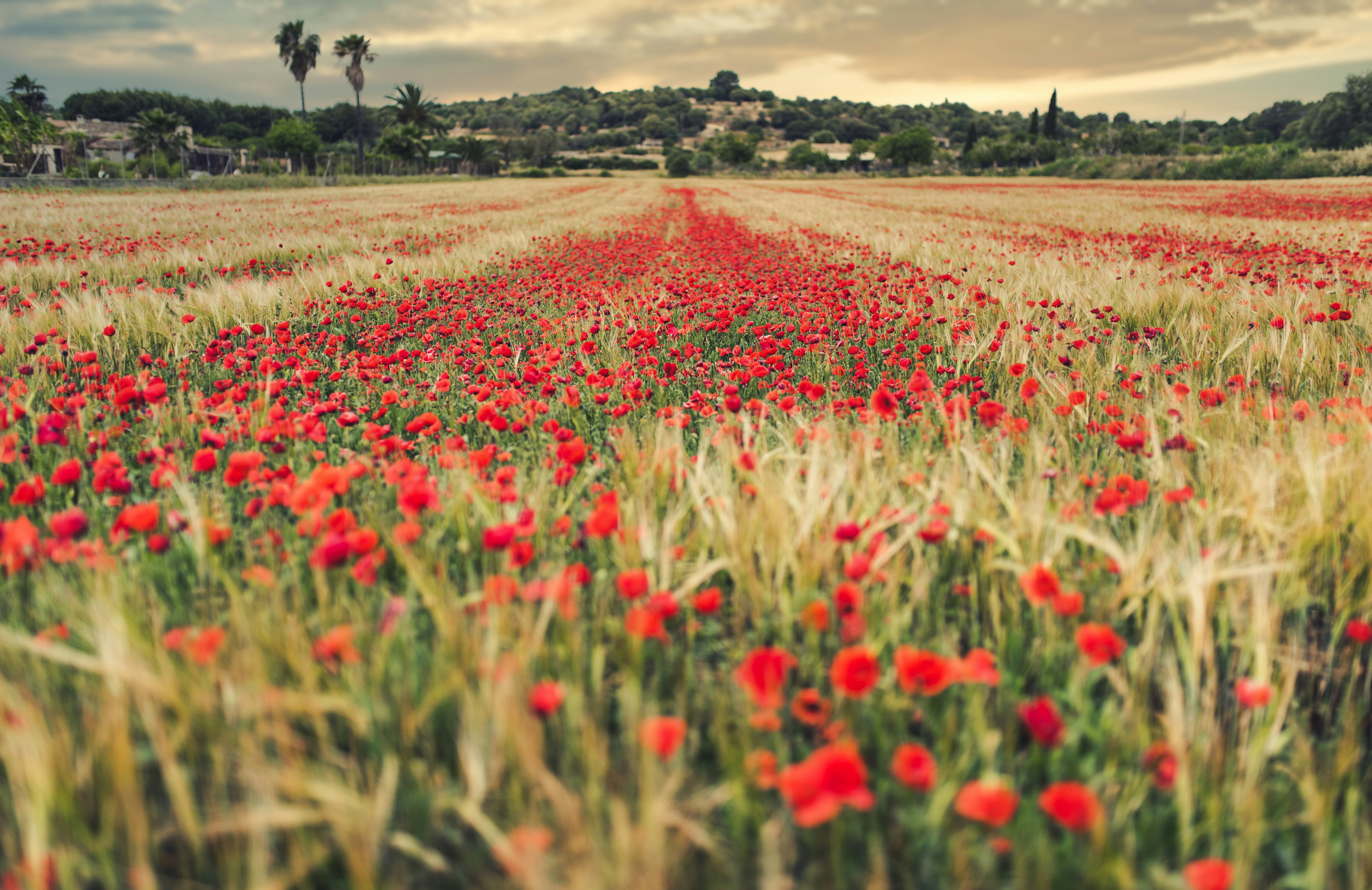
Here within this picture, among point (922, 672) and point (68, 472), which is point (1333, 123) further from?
point (68, 472)

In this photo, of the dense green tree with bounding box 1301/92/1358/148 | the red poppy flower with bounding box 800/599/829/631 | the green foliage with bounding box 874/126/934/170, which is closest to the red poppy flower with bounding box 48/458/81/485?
the red poppy flower with bounding box 800/599/829/631

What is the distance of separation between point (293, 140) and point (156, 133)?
46.4 ft

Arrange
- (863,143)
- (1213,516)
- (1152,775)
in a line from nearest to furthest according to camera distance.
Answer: (1152,775) < (1213,516) < (863,143)

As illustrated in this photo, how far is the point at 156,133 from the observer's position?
54219mm

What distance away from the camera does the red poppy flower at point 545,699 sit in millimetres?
922

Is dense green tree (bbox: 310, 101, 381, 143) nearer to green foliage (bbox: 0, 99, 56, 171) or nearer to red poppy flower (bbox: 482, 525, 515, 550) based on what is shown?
green foliage (bbox: 0, 99, 56, 171)

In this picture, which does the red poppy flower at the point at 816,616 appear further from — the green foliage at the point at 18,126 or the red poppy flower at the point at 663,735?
the green foliage at the point at 18,126

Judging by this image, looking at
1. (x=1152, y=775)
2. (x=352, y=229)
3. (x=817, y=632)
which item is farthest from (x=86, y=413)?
(x=352, y=229)

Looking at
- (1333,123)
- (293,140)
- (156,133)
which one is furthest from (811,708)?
(1333,123)

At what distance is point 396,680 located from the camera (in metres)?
1.02

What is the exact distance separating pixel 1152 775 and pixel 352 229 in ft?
41.1

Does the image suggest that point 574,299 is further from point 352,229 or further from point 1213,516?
point 352,229

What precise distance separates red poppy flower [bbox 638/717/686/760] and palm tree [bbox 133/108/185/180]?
68955mm

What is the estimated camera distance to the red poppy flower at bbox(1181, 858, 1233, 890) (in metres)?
0.74
